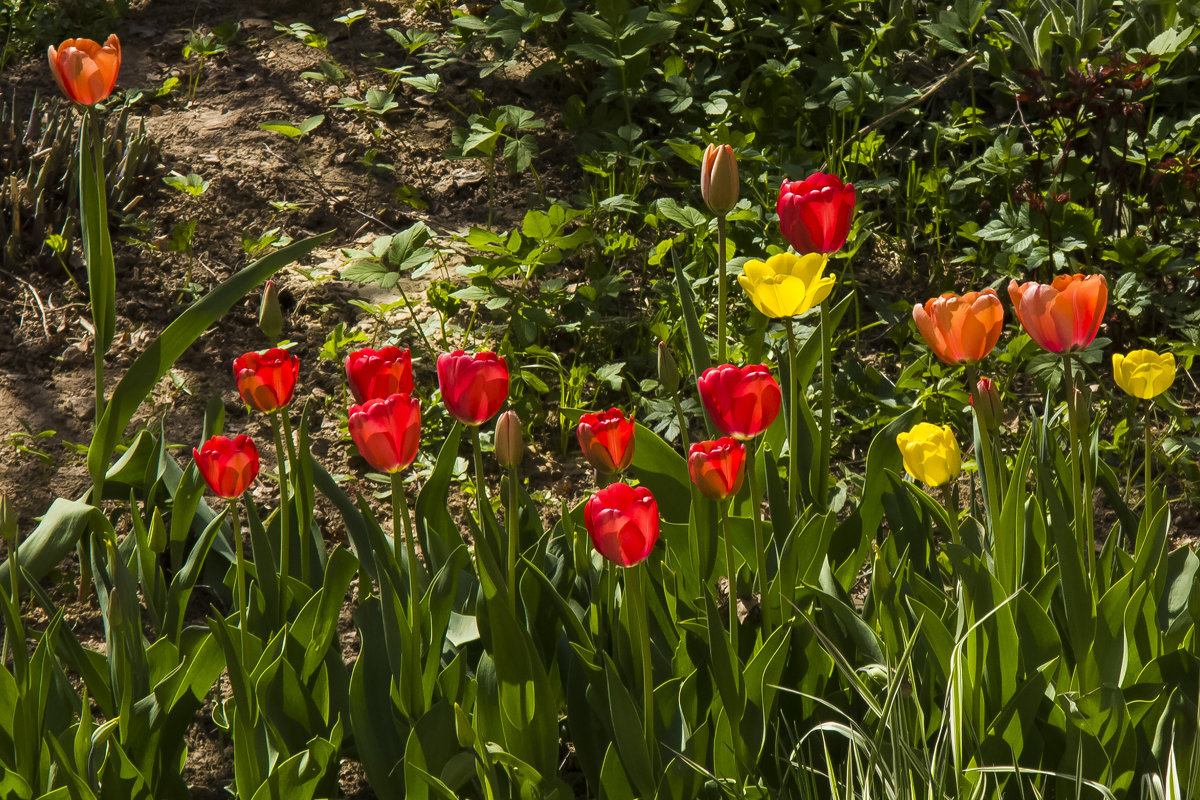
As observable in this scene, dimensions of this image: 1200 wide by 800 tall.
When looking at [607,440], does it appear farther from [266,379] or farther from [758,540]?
[266,379]

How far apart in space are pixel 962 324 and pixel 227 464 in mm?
868

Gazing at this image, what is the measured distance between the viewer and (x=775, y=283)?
4.43ft

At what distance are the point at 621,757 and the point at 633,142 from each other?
6.59ft

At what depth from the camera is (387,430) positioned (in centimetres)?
112

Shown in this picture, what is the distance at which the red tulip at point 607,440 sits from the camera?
118cm

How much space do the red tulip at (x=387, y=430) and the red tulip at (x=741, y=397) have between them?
1.03ft

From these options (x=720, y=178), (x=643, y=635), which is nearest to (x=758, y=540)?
(x=643, y=635)

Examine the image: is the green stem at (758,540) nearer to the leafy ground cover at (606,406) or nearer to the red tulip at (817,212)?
the leafy ground cover at (606,406)

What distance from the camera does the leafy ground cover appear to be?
4.07 feet

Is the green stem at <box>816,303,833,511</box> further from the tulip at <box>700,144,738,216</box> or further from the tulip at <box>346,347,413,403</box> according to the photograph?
the tulip at <box>346,347,413,403</box>

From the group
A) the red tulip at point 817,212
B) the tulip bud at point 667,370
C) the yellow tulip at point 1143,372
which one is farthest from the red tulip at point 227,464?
the yellow tulip at point 1143,372

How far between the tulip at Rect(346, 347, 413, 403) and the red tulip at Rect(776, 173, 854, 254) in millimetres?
511

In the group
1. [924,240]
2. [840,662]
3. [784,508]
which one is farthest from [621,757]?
[924,240]

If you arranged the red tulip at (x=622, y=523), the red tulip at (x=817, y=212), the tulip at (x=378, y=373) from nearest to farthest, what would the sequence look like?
1. the red tulip at (x=622, y=523)
2. the tulip at (x=378, y=373)
3. the red tulip at (x=817, y=212)
